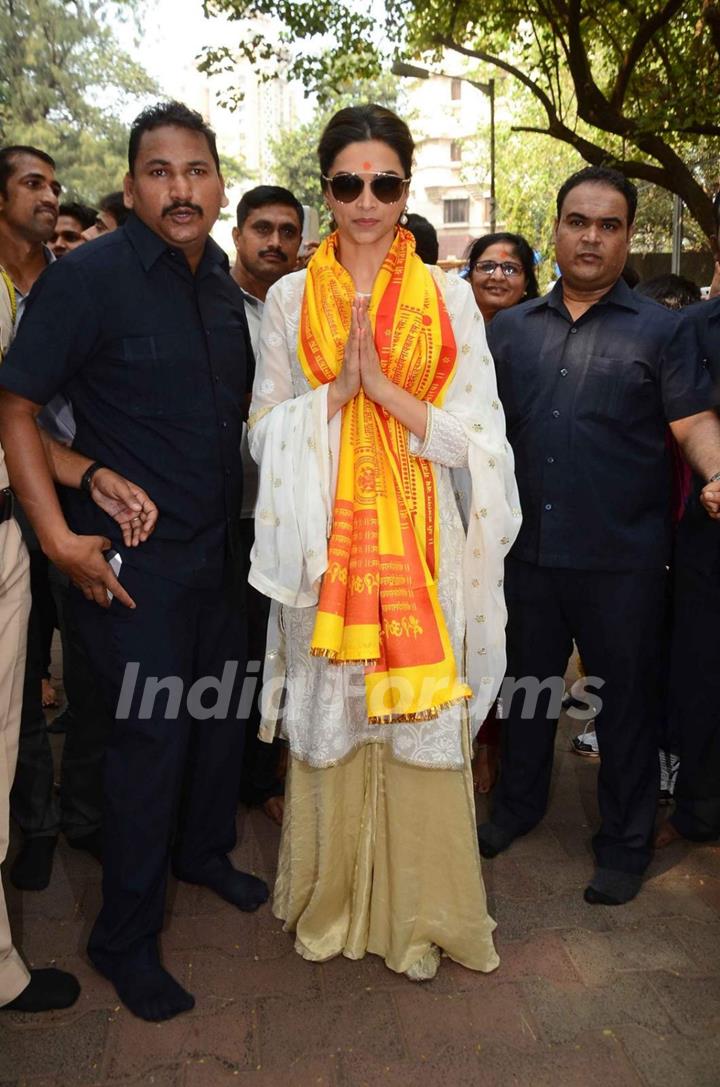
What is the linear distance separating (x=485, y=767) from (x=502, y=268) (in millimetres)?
2243

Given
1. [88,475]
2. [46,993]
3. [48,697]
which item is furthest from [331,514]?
[48,697]

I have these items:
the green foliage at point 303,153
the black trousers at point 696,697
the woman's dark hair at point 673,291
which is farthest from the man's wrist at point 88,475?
the green foliage at point 303,153

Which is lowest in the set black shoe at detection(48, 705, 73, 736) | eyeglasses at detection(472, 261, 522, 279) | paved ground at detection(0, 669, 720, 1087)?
paved ground at detection(0, 669, 720, 1087)

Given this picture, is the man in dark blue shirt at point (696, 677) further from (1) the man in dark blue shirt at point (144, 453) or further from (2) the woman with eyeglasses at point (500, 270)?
(1) the man in dark blue shirt at point (144, 453)

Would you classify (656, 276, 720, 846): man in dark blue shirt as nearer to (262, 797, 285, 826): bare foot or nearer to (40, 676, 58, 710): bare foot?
(262, 797, 285, 826): bare foot

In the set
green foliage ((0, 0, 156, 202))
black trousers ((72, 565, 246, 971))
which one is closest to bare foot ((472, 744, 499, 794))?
black trousers ((72, 565, 246, 971))

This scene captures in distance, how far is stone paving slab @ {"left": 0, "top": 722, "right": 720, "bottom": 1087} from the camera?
2400 millimetres

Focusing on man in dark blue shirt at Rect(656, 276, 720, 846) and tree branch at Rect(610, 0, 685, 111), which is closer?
man in dark blue shirt at Rect(656, 276, 720, 846)

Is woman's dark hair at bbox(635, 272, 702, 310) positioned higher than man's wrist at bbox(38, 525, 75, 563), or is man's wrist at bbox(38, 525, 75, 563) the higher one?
woman's dark hair at bbox(635, 272, 702, 310)

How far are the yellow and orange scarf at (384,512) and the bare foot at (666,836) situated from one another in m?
1.41

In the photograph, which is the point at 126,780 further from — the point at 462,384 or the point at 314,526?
the point at 462,384

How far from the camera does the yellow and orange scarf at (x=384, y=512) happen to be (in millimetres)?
2531

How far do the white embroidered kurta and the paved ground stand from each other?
69cm

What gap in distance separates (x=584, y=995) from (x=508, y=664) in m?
1.16
